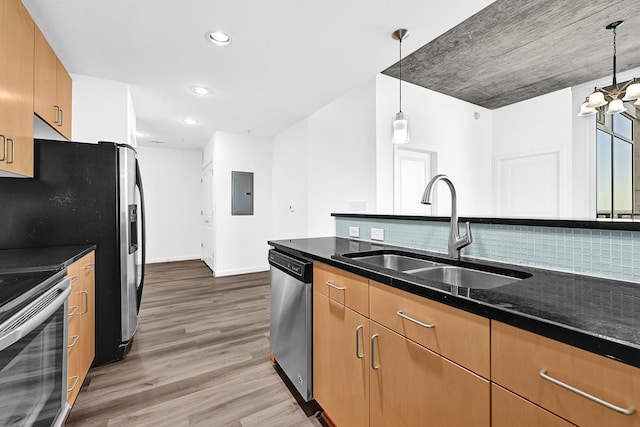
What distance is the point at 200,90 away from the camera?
307 cm

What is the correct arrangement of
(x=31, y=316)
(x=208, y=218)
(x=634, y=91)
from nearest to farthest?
(x=31, y=316), (x=634, y=91), (x=208, y=218)

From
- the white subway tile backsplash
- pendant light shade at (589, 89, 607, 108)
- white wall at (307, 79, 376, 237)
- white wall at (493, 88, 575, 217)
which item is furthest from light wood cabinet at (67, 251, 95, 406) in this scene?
white wall at (493, 88, 575, 217)

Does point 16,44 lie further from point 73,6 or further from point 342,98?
point 342,98

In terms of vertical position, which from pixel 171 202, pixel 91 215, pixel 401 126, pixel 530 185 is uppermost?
pixel 401 126

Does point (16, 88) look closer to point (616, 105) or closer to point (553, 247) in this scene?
point (553, 247)

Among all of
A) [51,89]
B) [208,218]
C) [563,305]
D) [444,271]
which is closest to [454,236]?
[444,271]

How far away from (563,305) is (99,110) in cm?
358

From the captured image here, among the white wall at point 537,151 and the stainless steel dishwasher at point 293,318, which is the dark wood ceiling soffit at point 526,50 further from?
the stainless steel dishwasher at point 293,318

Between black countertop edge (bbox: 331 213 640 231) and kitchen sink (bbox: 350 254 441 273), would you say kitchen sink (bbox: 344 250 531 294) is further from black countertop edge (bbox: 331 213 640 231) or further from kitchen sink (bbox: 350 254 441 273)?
black countertop edge (bbox: 331 213 640 231)

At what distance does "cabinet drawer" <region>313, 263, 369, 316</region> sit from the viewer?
1.21 metres

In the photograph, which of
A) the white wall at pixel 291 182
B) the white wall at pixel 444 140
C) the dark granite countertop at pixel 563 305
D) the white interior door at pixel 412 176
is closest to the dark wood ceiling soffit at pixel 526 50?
the white wall at pixel 444 140

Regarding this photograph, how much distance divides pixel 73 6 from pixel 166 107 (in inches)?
→ 71.8

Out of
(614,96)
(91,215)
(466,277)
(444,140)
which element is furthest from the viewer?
(444,140)

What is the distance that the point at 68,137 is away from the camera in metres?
2.49
